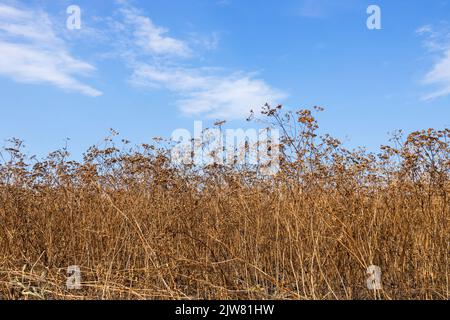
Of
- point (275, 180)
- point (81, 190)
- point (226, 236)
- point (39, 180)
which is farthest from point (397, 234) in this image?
point (39, 180)

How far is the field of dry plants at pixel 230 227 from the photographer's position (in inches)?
144

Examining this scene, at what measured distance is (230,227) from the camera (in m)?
4.59

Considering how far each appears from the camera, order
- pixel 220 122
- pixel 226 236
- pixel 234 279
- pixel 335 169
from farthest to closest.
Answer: pixel 220 122 → pixel 226 236 → pixel 335 169 → pixel 234 279

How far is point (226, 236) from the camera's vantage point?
15.1 ft

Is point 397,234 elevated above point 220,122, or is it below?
below

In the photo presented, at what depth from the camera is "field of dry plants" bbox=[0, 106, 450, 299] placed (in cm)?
365
